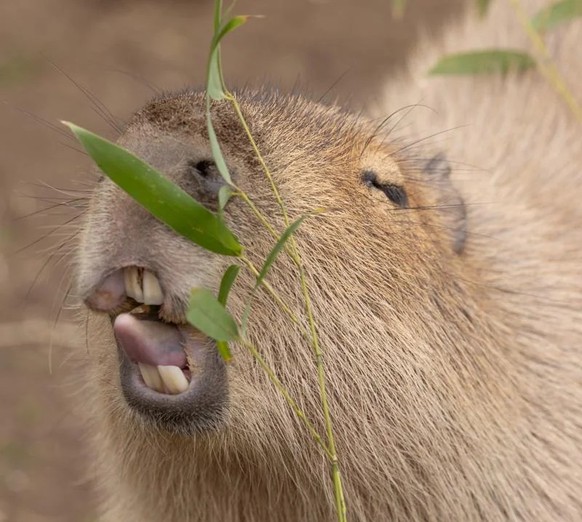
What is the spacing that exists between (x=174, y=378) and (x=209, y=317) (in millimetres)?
237

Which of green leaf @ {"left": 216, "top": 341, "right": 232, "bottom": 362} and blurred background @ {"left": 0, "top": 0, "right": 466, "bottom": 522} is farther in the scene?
blurred background @ {"left": 0, "top": 0, "right": 466, "bottom": 522}

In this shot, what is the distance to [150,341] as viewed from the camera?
244cm

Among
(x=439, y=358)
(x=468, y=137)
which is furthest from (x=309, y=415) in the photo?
(x=468, y=137)

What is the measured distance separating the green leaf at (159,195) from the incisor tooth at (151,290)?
0.46ft

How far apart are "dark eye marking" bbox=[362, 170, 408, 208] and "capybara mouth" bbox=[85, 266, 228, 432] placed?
720 millimetres

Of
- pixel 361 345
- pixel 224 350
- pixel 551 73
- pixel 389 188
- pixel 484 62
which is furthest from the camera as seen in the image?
pixel 484 62

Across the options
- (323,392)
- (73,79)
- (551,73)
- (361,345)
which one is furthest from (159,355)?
(73,79)

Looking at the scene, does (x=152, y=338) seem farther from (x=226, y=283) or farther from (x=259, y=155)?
(x=259, y=155)

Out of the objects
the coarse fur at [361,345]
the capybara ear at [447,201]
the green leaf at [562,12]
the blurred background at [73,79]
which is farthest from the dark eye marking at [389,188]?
the blurred background at [73,79]

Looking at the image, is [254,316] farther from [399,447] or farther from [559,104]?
[559,104]

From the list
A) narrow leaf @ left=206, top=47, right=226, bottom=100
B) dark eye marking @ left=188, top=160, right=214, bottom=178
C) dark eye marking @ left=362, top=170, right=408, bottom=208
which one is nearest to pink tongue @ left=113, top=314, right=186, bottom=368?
dark eye marking @ left=188, top=160, right=214, bottom=178

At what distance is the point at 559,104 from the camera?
4.79 metres

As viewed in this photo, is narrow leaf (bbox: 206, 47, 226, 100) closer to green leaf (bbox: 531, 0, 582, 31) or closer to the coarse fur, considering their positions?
the coarse fur

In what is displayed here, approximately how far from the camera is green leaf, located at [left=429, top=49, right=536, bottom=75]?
483cm
